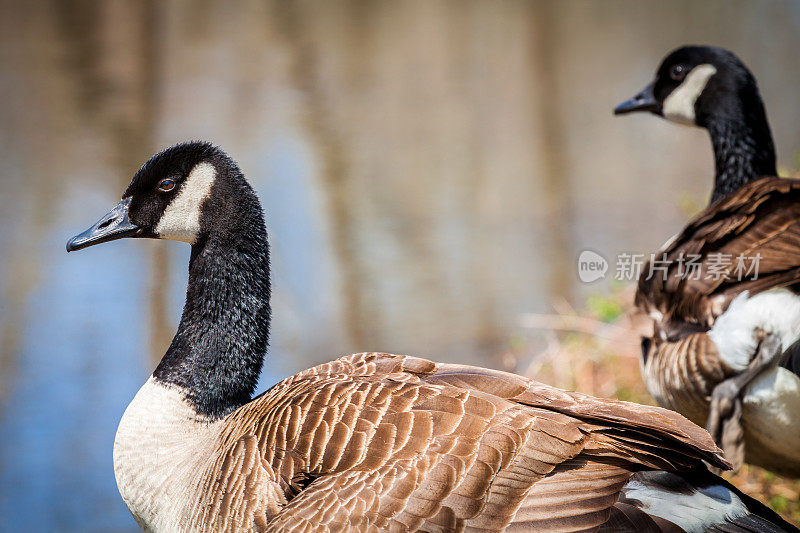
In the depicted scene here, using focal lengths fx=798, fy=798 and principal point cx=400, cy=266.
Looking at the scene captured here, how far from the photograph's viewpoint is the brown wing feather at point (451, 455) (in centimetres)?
168

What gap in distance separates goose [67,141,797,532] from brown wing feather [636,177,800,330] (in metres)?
0.98

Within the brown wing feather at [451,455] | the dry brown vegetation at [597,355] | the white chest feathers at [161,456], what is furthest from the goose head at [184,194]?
the dry brown vegetation at [597,355]

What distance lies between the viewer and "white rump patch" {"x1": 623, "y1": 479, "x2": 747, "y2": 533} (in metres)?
1.71

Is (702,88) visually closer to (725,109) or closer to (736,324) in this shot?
(725,109)

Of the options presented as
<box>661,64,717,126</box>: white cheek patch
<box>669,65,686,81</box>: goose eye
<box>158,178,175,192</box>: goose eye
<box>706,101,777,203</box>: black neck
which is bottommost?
<box>706,101,777,203</box>: black neck

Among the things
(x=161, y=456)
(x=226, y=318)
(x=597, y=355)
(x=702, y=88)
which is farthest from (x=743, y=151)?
(x=161, y=456)

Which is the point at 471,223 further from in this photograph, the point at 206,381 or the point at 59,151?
the point at 206,381

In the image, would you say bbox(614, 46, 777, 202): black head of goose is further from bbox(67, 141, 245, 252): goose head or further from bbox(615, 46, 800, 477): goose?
bbox(67, 141, 245, 252): goose head

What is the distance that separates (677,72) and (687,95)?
13cm

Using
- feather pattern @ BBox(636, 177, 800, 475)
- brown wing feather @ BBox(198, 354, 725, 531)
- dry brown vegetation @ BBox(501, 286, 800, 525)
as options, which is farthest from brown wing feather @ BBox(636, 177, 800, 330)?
brown wing feather @ BBox(198, 354, 725, 531)

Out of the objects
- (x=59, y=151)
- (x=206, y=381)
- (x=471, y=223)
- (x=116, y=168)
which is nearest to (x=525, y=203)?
(x=471, y=223)

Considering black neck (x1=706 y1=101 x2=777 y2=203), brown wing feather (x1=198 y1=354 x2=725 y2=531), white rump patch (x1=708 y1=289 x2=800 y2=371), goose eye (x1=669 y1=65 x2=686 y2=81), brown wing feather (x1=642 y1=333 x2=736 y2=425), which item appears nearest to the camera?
brown wing feather (x1=198 y1=354 x2=725 y2=531)

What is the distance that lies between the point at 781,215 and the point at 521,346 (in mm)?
2017

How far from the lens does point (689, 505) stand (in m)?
1.75
